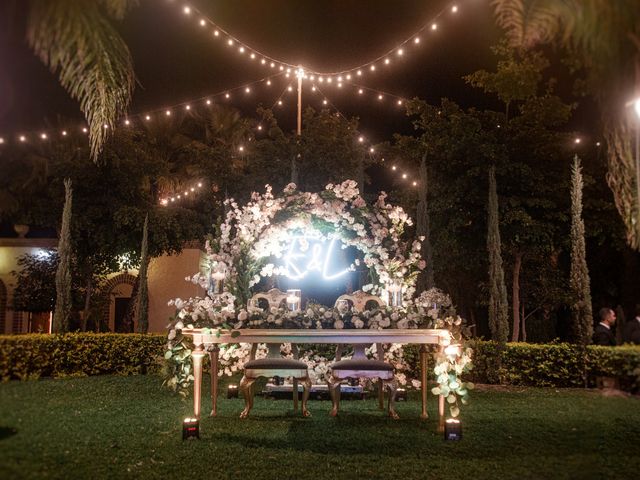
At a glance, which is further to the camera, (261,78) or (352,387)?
(261,78)

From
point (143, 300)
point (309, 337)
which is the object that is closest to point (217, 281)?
point (309, 337)

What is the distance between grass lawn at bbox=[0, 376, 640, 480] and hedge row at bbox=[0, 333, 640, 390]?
246cm

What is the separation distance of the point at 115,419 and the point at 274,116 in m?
17.6

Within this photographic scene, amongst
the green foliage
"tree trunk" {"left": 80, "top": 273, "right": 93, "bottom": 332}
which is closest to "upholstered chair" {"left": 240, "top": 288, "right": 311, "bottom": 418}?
"tree trunk" {"left": 80, "top": 273, "right": 93, "bottom": 332}

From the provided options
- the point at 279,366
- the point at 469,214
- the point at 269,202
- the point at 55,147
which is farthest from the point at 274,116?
the point at 279,366

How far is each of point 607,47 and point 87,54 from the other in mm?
3220

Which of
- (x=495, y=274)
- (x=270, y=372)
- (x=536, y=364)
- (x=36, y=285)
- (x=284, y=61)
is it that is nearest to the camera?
(x=270, y=372)

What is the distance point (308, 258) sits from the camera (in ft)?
30.9

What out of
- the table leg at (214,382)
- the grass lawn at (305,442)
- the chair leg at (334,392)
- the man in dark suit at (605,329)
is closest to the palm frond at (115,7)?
the grass lawn at (305,442)

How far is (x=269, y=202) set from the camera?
909 centimetres

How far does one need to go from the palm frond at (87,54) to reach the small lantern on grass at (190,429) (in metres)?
2.62

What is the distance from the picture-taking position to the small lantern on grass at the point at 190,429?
5805 millimetres

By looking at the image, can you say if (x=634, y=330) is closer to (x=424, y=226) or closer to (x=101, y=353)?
(x=424, y=226)

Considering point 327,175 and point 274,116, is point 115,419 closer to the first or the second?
point 327,175
